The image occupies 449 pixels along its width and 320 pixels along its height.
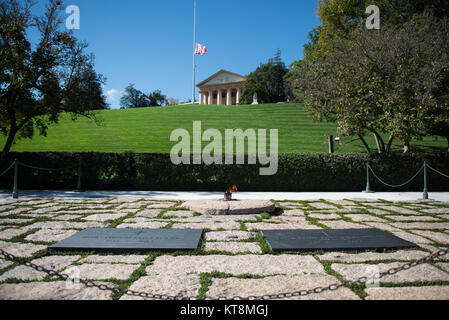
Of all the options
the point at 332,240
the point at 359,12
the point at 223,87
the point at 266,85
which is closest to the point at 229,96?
the point at 223,87

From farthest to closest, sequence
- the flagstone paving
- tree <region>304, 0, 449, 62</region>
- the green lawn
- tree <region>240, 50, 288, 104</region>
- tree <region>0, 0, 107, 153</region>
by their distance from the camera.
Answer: tree <region>240, 50, 288, 104</region>
the green lawn
tree <region>304, 0, 449, 62</region>
tree <region>0, 0, 107, 153</region>
the flagstone paving

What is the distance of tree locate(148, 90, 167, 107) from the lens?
235 ft

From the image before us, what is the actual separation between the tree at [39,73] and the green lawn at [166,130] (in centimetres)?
623

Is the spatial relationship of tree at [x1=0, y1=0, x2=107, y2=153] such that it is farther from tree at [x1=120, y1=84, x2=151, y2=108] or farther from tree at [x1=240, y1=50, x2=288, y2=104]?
→ tree at [x1=120, y1=84, x2=151, y2=108]

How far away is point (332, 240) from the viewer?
4.32 meters

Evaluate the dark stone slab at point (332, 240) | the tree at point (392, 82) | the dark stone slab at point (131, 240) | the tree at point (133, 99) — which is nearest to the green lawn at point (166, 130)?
the tree at point (392, 82)

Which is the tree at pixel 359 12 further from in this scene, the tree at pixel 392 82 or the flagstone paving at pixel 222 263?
the flagstone paving at pixel 222 263

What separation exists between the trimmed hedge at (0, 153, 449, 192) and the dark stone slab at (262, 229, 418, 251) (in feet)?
24.3

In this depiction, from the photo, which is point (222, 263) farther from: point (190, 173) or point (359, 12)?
point (359, 12)

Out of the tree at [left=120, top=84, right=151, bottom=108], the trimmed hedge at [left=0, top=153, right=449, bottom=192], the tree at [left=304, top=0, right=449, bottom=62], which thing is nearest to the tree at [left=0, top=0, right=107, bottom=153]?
the trimmed hedge at [left=0, top=153, right=449, bottom=192]

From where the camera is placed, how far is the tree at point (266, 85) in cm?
5452

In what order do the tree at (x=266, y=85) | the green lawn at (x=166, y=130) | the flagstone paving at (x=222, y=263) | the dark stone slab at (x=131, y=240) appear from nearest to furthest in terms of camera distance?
the flagstone paving at (x=222, y=263) < the dark stone slab at (x=131, y=240) < the green lawn at (x=166, y=130) < the tree at (x=266, y=85)

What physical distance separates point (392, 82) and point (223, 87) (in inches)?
2430
